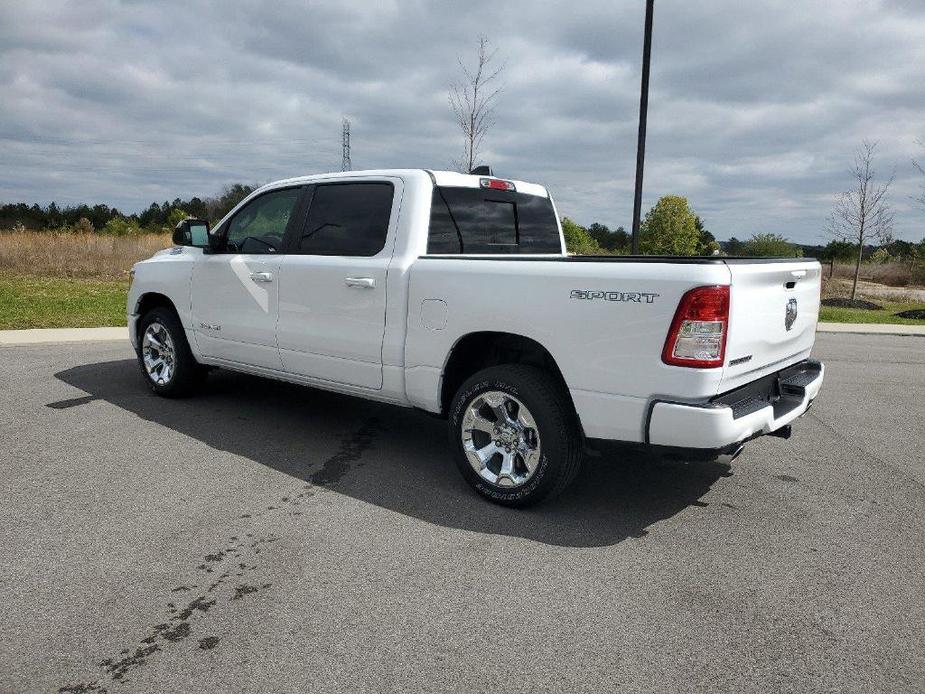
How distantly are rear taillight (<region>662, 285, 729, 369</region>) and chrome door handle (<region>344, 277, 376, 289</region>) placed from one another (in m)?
2.02

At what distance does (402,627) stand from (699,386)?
179 cm

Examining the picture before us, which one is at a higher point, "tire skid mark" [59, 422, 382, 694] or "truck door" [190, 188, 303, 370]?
"truck door" [190, 188, 303, 370]

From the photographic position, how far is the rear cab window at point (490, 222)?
486cm

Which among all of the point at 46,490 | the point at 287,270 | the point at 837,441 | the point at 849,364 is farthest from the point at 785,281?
the point at 849,364

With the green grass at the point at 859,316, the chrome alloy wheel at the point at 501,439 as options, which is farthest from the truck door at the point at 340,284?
the green grass at the point at 859,316

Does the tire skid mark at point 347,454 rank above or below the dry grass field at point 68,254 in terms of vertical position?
below

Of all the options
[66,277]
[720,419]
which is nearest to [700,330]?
[720,419]

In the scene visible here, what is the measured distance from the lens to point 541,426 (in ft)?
13.0

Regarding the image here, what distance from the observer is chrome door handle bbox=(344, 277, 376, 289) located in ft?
15.3

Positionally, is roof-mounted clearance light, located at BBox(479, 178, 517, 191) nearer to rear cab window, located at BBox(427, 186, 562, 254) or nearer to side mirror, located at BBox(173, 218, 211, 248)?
rear cab window, located at BBox(427, 186, 562, 254)

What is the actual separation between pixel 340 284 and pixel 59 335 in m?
7.24

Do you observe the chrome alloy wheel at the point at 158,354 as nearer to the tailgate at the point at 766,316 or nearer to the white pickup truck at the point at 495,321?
the white pickup truck at the point at 495,321

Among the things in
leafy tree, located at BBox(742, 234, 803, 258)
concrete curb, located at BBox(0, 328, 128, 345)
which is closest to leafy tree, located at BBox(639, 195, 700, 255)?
leafy tree, located at BBox(742, 234, 803, 258)

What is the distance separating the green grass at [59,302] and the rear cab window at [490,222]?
874cm
